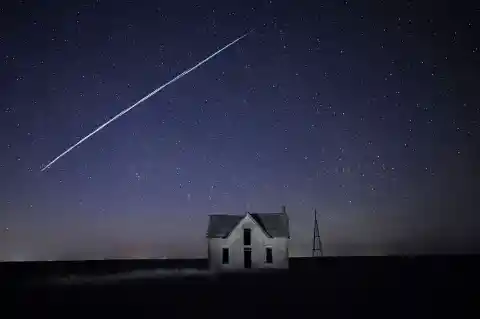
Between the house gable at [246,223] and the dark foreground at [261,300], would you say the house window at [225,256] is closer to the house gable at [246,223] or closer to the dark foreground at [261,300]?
the house gable at [246,223]

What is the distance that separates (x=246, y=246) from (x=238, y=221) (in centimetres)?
188

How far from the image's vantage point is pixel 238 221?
3497 cm

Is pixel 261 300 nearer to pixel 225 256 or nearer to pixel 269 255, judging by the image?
pixel 269 255

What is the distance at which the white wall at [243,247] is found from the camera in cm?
3403

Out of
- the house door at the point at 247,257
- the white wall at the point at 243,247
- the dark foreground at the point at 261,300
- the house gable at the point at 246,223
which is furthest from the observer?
the house gable at the point at 246,223

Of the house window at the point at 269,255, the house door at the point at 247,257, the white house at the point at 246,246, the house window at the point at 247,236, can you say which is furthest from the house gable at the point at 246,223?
the house door at the point at 247,257

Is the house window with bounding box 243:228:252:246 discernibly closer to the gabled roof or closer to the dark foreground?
the gabled roof

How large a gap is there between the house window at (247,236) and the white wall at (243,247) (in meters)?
0.17

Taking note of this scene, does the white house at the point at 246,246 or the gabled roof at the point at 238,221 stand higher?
the gabled roof at the point at 238,221

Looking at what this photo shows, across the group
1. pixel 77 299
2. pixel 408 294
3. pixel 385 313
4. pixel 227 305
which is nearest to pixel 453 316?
pixel 385 313

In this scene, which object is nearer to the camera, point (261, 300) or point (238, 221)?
point (261, 300)

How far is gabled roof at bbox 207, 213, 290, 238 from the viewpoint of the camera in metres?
34.5

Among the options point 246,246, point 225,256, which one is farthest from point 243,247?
point 225,256

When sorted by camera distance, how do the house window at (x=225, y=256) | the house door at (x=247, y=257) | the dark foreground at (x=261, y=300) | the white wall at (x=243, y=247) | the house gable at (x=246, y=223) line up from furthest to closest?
1. the house window at (x=225, y=256)
2. the house gable at (x=246, y=223)
3. the white wall at (x=243, y=247)
4. the house door at (x=247, y=257)
5. the dark foreground at (x=261, y=300)
